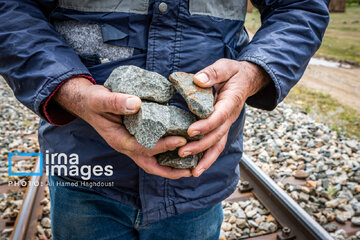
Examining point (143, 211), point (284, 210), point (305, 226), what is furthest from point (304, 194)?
point (143, 211)

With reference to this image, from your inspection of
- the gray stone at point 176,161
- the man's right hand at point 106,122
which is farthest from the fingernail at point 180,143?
the gray stone at point 176,161

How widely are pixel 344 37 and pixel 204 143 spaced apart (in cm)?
Result: 889

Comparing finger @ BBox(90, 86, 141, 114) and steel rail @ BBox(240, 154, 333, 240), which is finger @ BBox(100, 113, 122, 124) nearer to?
finger @ BBox(90, 86, 141, 114)

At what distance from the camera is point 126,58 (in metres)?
1.61

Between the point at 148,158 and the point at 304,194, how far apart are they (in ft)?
9.20

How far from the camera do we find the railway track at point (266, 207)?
9.61ft

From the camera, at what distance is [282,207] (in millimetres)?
3258

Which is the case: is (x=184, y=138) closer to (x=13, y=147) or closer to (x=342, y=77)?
(x=13, y=147)

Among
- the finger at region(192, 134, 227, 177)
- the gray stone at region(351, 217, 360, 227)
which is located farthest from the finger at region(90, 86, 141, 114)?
the gray stone at region(351, 217, 360, 227)

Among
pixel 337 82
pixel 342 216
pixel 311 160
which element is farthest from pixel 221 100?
pixel 337 82

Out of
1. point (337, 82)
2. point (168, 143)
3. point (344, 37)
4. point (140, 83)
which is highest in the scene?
point (140, 83)

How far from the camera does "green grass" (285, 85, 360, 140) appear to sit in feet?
18.1

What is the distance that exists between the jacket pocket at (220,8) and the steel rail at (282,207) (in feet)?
7.33

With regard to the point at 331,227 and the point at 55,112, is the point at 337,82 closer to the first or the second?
the point at 331,227
